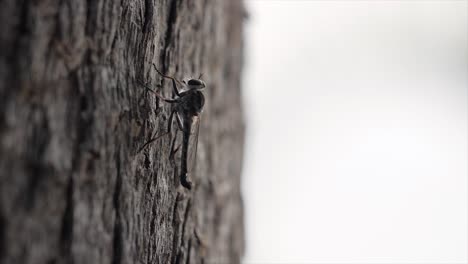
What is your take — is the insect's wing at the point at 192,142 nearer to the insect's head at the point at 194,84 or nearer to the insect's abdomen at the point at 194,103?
the insect's abdomen at the point at 194,103

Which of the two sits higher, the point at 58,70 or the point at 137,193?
the point at 58,70

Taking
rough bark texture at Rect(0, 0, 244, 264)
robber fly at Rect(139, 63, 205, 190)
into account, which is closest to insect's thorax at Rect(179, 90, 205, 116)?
robber fly at Rect(139, 63, 205, 190)

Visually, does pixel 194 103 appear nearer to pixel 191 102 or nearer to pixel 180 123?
pixel 191 102

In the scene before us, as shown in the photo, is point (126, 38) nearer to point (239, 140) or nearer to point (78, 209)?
point (78, 209)

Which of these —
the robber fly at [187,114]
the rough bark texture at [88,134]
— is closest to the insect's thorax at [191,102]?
the robber fly at [187,114]

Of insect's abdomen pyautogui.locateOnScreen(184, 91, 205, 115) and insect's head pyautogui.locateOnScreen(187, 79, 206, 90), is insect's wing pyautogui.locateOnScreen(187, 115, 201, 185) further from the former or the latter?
insect's head pyautogui.locateOnScreen(187, 79, 206, 90)

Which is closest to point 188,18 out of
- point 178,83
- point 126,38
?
point 178,83
